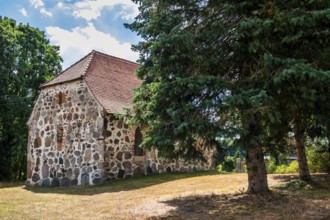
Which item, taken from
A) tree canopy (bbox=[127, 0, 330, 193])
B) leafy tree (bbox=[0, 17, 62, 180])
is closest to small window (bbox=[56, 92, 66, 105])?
leafy tree (bbox=[0, 17, 62, 180])

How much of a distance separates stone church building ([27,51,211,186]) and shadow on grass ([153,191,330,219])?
7704 mm

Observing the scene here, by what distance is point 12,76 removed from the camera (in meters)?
22.5

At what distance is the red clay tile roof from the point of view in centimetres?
1689

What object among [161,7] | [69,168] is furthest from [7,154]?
[161,7]

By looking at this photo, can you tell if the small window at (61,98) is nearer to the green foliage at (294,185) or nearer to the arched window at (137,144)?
the arched window at (137,144)

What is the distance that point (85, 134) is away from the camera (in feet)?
54.6

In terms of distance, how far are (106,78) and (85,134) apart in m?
3.49

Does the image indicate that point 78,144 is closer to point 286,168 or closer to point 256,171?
point 256,171

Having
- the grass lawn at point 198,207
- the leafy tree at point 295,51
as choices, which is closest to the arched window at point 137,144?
the grass lawn at point 198,207

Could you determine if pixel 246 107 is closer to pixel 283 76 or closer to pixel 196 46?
pixel 283 76

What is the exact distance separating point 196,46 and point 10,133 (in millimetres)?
17919

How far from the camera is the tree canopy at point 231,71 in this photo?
6949mm

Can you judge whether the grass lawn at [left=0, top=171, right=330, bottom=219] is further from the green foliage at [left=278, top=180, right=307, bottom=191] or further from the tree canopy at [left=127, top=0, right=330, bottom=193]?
the tree canopy at [left=127, top=0, right=330, bottom=193]

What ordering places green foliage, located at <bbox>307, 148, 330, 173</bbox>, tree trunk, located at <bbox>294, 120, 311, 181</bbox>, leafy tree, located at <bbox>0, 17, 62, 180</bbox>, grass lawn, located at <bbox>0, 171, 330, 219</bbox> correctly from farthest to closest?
leafy tree, located at <bbox>0, 17, 62, 180</bbox> < green foliage, located at <bbox>307, 148, 330, 173</bbox> < tree trunk, located at <bbox>294, 120, 311, 181</bbox> < grass lawn, located at <bbox>0, 171, 330, 219</bbox>
